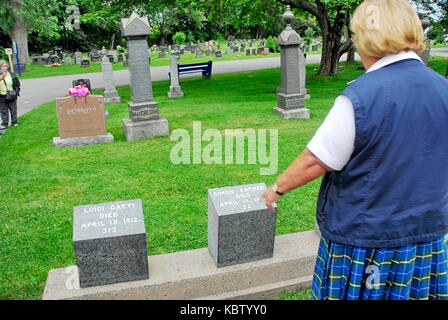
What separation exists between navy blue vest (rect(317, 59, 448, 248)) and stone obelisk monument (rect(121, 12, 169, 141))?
8.12 metres

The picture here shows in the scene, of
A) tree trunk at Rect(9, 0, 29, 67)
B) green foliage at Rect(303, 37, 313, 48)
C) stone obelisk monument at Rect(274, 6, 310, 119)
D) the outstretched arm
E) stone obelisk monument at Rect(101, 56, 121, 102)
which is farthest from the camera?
green foliage at Rect(303, 37, 313, 48)

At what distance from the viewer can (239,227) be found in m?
3.76

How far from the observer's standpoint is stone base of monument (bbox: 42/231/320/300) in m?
3.50

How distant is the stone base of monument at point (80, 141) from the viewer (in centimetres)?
949

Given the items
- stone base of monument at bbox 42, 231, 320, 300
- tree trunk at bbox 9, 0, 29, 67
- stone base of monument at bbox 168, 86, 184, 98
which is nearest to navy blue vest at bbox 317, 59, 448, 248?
stone base of monument at bbox 42, 231, 320, 300

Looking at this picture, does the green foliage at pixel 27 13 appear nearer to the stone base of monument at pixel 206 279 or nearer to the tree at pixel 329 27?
the tree at pixel 329 27

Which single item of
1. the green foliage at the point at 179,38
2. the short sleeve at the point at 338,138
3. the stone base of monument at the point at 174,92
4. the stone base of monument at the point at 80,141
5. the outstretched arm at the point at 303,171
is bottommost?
the stone base of monument at the point at 80,141

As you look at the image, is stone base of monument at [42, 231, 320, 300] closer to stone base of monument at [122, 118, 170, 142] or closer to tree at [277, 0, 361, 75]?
stone base of monument at [122, 118, 170, 142]

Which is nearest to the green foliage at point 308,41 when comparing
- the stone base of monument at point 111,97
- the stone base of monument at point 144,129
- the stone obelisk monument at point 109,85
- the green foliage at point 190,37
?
the green foliage at point 190,37

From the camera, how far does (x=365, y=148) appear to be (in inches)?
78.2

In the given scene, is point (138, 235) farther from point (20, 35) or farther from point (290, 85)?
point (20, 35)

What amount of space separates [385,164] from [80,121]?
866cm

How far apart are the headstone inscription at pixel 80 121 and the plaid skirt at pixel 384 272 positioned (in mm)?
8186
